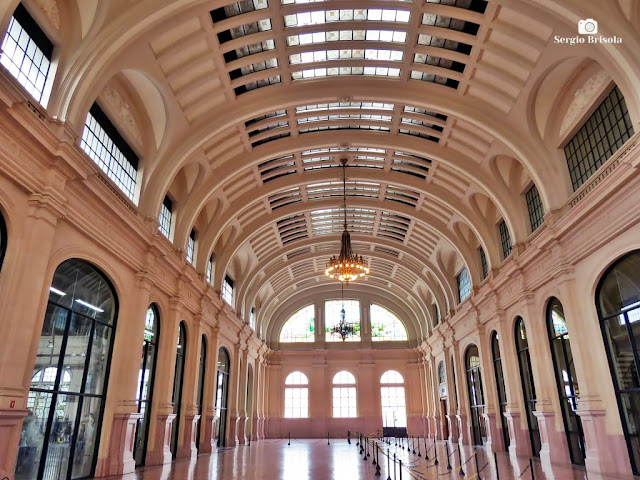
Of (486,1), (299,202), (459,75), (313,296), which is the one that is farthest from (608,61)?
(313,296)

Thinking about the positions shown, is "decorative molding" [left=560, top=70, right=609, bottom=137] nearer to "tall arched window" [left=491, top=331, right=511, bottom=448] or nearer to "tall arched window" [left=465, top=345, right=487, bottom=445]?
"tall arched window" [left=491, top=331, right=511, bottom=448]

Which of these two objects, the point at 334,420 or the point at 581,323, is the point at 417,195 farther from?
the point at 334,420

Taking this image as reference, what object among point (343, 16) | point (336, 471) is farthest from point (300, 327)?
point (343, 16)

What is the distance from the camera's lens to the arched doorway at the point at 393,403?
2922 cm

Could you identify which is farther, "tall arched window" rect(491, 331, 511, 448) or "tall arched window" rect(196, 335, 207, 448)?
"tall arched window" rect(196, 335, 207, 448)

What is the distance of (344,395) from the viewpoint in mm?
30594

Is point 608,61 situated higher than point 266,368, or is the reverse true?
point 608,61

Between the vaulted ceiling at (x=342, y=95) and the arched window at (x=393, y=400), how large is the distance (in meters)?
15.0

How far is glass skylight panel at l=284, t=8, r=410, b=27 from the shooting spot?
34.4 ft

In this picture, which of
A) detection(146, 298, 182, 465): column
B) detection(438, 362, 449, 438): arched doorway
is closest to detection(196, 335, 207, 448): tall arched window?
detection(146, 298, 182, 465): column

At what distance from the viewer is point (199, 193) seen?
1459 cm

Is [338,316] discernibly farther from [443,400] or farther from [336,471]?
[336,471]

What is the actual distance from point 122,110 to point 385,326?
25.5 m

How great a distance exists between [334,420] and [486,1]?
26.8 m
